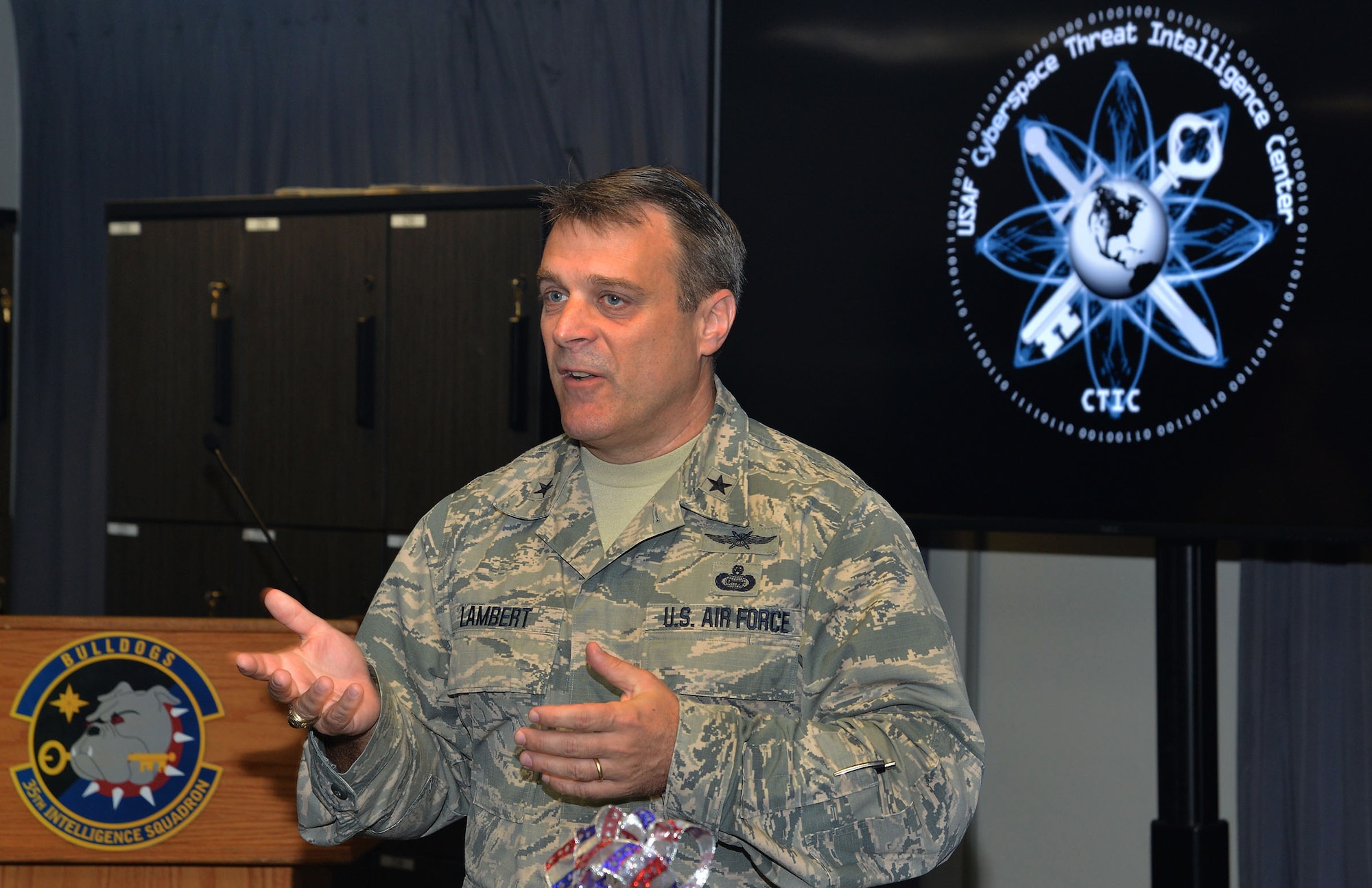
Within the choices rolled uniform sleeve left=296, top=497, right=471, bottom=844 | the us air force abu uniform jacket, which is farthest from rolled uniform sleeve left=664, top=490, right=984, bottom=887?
rolled uniform sleeve left=296, top=497, right=471, bottom=844

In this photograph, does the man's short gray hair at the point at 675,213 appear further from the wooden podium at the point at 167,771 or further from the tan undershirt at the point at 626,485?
the wooden podium at the point at 167,771

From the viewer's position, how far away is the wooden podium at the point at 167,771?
7.11ft

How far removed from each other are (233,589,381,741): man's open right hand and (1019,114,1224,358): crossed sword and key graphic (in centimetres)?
161

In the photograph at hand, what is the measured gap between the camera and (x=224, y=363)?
11.8ft

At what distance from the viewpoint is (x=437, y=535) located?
1.74m

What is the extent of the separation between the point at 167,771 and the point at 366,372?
146 cm

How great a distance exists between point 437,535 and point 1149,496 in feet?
4.78

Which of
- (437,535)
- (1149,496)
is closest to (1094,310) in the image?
(1149,496)

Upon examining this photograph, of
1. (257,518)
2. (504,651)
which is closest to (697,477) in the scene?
(504,651)

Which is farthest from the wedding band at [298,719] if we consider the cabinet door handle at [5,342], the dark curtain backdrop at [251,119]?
the cabinet door handle at [5,342]

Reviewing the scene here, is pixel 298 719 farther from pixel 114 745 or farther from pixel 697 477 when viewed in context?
pixel 114 745

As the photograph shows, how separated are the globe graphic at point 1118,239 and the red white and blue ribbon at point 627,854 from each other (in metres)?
1.54

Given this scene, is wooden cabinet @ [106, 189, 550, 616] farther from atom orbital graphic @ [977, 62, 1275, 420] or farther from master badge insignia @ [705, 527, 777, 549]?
master badge insignia @ [705, 527, 777, 549]

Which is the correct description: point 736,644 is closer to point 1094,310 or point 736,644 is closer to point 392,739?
point 392,739
